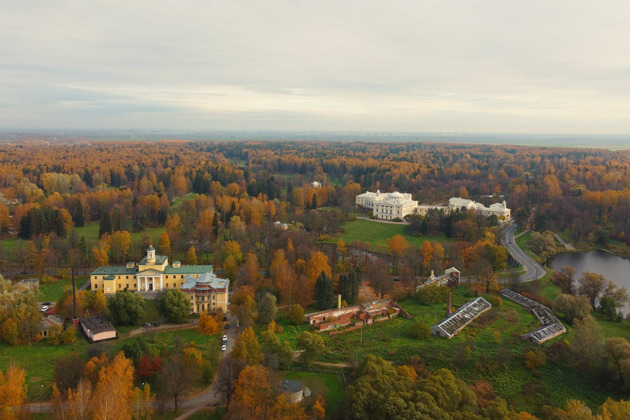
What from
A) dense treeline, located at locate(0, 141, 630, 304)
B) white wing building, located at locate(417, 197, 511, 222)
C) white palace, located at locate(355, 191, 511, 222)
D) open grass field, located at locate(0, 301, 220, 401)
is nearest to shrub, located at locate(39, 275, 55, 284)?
dense treeline, located at locate(0, 141, 630, 304)

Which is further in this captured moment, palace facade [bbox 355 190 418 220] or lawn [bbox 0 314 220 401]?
palace facade [bbox 355 190 418 220]

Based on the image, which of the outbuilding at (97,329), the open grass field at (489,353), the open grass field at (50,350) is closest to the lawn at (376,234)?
the open grass field at (489,353)

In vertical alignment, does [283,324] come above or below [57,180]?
below

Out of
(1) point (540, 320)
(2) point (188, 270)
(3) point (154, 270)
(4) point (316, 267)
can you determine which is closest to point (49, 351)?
(3) point (154, 270)

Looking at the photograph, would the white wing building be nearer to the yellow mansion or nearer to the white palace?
the white palace

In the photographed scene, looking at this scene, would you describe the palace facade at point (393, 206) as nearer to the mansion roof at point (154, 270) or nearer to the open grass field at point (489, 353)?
the open grass field at point (489, 353)

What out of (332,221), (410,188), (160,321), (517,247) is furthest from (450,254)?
(410,188)

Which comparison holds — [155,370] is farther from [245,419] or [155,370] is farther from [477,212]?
[477,212]
